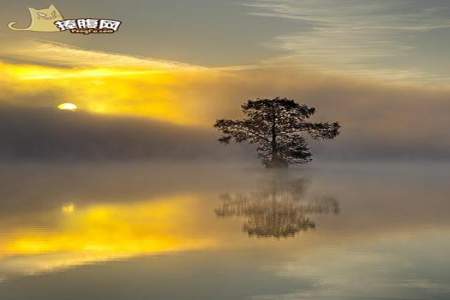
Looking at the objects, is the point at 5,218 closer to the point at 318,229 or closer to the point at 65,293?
the point at 318,229

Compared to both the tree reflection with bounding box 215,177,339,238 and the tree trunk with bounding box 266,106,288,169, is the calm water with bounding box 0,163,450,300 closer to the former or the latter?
the tree reflection with bounding box 215,177,339,238

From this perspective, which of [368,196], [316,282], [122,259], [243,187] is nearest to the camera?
[316,282]

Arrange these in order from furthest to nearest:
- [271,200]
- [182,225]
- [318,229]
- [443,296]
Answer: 1. [271,200]
2. [182,225]
3. [318,229]
4. [443,296]

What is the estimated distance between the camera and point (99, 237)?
21.2 meters

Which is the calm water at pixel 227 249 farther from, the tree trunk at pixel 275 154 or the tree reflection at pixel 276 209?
the tree trunk at pixel 275 154

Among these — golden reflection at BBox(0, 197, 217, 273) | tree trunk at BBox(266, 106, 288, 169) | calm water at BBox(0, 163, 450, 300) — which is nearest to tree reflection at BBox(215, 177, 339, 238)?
calm water at BBox(0, 163, 450, 300)

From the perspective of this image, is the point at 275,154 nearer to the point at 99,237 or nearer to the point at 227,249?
the point at 99,237

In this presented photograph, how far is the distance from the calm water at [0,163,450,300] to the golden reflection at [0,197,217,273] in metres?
0.03

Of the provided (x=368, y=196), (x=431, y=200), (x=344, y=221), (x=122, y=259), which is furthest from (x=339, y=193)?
(x=122, y=259)

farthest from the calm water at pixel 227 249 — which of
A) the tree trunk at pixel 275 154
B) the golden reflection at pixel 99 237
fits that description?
the tree trunk at pixel 275 154

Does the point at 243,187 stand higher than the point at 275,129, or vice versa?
the point at 275,129

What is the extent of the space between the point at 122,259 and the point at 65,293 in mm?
3407

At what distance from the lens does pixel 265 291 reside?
46.1 ft

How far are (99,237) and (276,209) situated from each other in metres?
8.47
